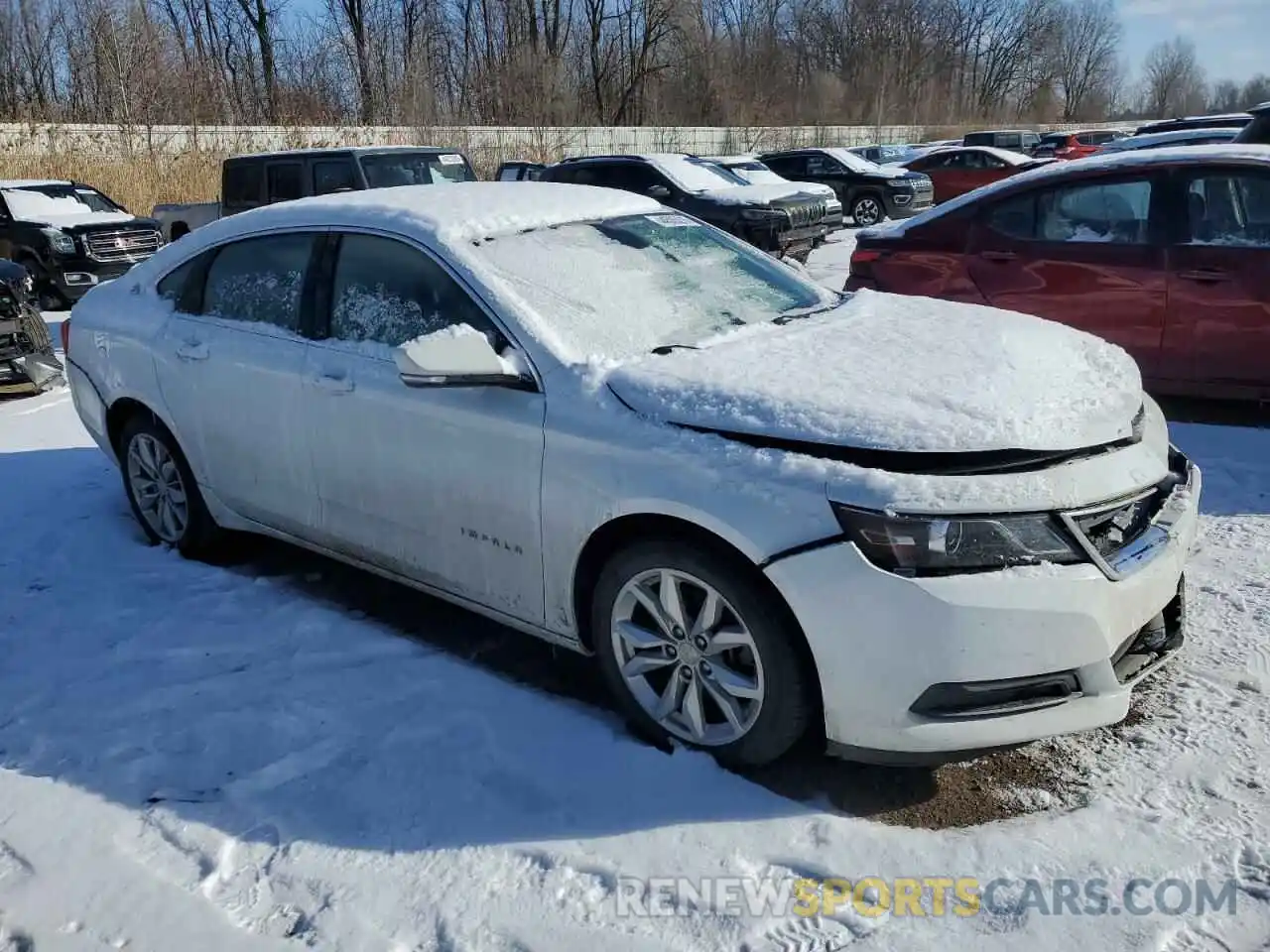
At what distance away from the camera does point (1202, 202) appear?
19.5 ft

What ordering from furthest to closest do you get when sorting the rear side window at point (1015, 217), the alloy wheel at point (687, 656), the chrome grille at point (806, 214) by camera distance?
the chrome grille at point (806, 214)
the rear side window at point (1015, 217)
the alloy wheel at point (687, 656)

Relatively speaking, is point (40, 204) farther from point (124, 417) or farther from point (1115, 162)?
point (1115, 162)

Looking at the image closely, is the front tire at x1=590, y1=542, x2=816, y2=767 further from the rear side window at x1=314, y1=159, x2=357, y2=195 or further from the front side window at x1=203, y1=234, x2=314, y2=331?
the rear side window at x1=314, y1=159, x2=357, y2=195

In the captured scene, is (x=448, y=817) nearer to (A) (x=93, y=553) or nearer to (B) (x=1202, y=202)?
(A) (x=93, y=553)

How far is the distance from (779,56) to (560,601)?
57090mm

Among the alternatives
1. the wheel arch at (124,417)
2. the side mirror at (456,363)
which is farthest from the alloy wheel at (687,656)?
the wheel arch at (124,417)

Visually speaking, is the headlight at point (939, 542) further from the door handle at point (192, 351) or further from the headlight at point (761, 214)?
the headlight at point (761, 214)

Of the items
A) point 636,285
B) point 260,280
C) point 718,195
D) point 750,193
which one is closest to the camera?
point 636,285

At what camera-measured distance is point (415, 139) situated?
29.4 metres

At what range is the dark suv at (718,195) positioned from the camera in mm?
13805

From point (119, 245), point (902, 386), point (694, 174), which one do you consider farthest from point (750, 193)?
point (902, 386)

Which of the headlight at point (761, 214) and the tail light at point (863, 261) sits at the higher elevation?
the headlight at point (761, 214)

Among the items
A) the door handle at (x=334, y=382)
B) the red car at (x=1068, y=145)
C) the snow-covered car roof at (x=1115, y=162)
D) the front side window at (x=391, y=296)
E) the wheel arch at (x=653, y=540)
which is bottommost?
the wheel arch at (x=653, y=540)

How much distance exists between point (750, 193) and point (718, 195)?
0.49 metres
